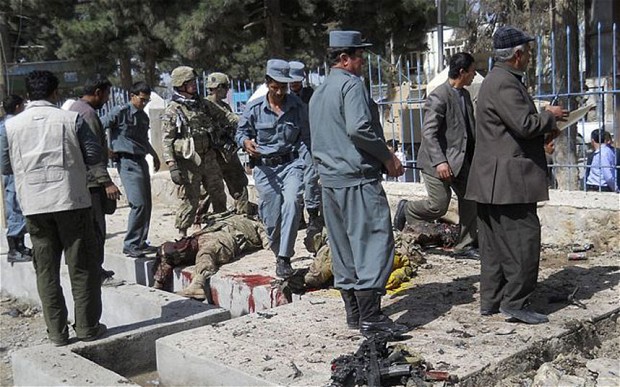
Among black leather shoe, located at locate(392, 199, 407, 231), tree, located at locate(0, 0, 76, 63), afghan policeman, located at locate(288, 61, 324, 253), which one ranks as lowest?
black leather shoe, located at locate(392, 199, 407, 231)

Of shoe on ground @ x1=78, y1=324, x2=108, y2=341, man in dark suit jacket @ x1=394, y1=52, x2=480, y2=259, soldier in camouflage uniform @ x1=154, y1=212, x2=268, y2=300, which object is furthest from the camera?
soldier in camouflage uniform @ x1=154, y1=212, x2=268, y2=300

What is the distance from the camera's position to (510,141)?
4.12 m

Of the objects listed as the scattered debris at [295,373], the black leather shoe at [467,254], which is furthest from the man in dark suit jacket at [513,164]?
the black leather shoe at [467,254]

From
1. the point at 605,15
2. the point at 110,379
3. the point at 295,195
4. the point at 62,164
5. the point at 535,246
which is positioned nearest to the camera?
the point at 110,379

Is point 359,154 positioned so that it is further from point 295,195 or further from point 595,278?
point 595,278

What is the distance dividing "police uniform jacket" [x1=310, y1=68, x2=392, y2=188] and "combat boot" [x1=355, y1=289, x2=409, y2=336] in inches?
26.3

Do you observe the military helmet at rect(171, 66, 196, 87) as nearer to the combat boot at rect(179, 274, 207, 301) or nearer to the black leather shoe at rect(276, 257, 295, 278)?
the combat boot at rect(179, 274, 207, 301)

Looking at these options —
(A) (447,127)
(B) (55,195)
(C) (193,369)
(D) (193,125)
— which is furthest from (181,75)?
(C) (193,369)

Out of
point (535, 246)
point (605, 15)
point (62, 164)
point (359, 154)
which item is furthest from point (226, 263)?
point (605, 15)

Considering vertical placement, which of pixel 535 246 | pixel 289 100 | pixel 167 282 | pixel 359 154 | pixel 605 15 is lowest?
pixel 167 282

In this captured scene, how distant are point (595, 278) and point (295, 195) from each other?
2.41m

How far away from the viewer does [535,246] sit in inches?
163

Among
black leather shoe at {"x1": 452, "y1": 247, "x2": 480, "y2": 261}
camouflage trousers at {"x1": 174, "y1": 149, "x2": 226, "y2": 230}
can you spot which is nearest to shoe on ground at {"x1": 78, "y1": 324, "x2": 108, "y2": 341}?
camouflage trousers at {"x1": 174, "y1": 149, "x2": 226, "y2": 230}

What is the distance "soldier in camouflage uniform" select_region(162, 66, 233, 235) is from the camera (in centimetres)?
724
